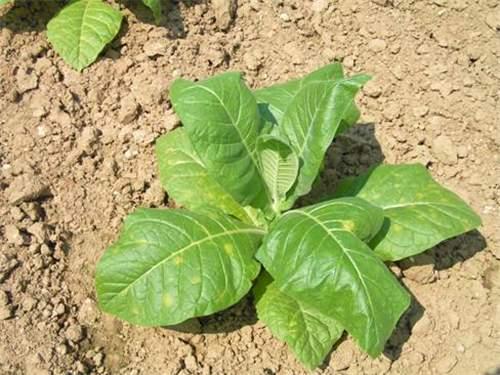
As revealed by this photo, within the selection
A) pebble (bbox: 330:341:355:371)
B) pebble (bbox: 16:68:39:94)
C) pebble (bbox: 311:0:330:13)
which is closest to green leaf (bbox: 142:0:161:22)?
pebble (bbox: 16:68:39:94)

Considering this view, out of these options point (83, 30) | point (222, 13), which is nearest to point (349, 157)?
point (222, 13)

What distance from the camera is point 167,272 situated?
2.73 meters

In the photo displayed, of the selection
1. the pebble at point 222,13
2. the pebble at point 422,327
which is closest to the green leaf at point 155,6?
the pebble at point 222,13

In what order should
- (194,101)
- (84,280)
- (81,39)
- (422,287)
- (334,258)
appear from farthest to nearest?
(81,39) < (422,287) < (84,280) < (194,101) < (334,258)

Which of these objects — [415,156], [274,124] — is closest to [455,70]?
[415,156]

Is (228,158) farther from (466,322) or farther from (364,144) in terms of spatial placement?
(466,322)

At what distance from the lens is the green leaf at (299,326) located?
291 cm

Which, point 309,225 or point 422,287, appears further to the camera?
point 422,287

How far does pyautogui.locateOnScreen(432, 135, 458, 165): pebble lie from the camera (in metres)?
3.73

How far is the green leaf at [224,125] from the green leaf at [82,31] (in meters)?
0.76

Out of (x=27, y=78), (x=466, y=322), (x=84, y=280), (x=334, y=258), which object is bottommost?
(x=466, y=322)

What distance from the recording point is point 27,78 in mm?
3516

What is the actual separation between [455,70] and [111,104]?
1.90 metres

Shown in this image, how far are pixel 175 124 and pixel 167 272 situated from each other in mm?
1016
